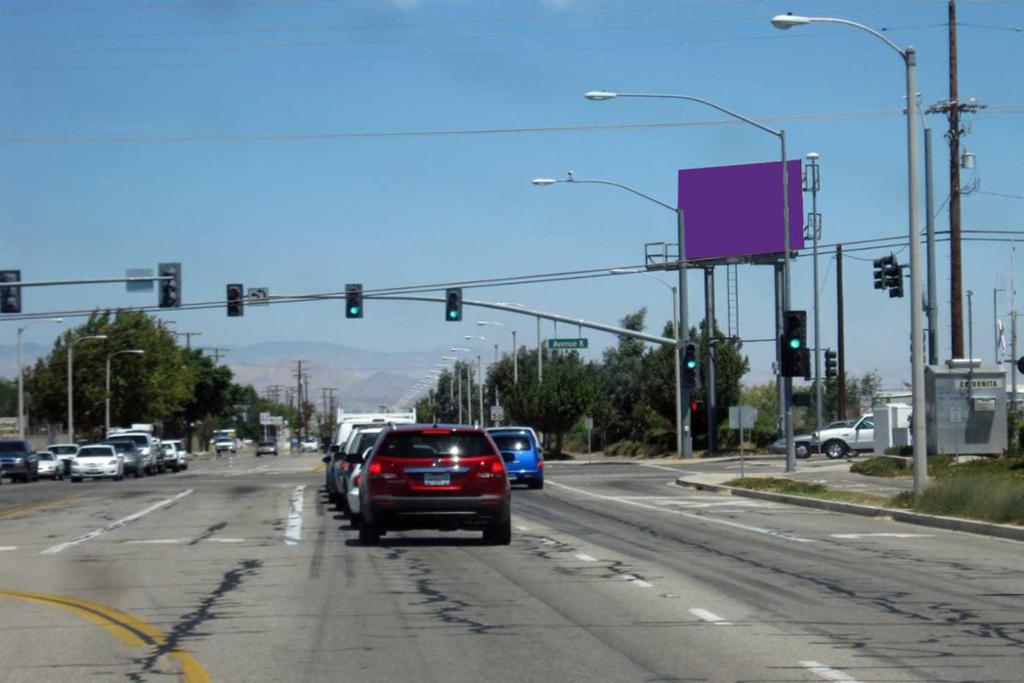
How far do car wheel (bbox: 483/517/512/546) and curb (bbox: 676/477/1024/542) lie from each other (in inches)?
295

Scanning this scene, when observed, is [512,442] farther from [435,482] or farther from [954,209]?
[435,482]

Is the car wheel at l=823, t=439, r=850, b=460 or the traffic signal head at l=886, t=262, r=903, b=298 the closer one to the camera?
the traffic signal head at l=886, t=262, r=903, b=298

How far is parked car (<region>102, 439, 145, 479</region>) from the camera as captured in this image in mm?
65750

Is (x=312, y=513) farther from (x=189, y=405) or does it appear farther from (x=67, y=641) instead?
(x=189, y=405)

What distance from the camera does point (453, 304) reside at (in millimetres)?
48375

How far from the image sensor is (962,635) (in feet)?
40.3

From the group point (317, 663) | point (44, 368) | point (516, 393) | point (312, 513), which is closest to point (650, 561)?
point (317, 663)

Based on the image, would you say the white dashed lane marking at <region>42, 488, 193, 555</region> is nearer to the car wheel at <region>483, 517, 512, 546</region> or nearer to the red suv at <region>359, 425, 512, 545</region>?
the red suv at <region>359, 425, 512, 545</region>

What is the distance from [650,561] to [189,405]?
5465 inches

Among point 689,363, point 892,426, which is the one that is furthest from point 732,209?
point 892,426

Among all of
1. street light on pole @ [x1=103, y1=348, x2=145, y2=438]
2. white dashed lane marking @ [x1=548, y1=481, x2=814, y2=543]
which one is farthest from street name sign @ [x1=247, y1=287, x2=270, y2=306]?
street light on pole @ [x1=103, y1=348, x2=145, y2=438]

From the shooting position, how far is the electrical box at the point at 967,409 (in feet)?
132

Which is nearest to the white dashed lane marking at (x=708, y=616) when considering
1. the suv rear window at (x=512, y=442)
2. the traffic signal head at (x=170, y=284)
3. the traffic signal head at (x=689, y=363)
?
the suv rear window at (x=512, y=442)

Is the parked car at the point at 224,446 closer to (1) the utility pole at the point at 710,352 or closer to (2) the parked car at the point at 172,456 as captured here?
(2) the parked car at the point at 172,456
